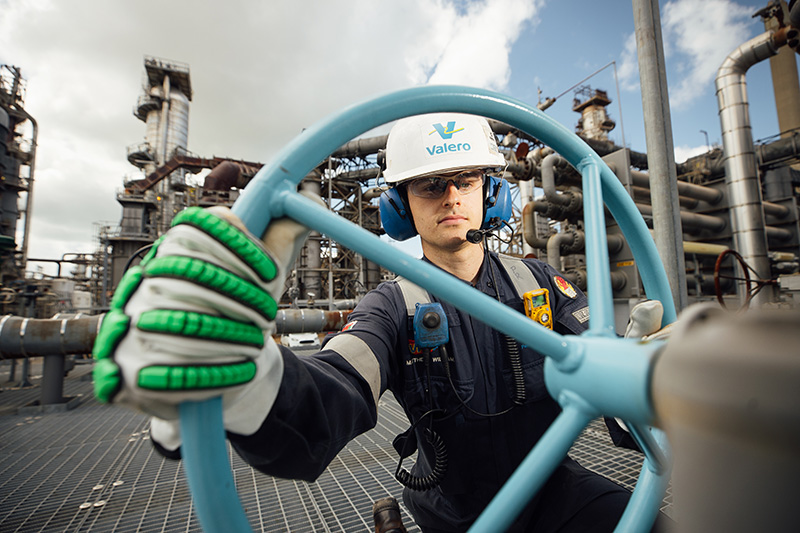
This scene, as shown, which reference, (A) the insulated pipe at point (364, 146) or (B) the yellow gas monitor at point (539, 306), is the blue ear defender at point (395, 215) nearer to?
(B) the yellow gas monitor at point (539, 306)

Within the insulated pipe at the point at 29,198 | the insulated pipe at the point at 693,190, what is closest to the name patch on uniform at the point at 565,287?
the insulated pipe at the point at 693,190

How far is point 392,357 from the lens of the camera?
35.9 inches

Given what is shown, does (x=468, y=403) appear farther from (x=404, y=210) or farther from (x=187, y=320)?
(x=187, y=320)

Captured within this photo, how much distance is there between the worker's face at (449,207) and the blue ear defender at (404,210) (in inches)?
1.7

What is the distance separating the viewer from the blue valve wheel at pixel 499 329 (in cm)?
34

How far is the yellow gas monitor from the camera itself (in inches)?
37.9

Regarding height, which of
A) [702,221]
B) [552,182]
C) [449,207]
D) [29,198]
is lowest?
[449,207]

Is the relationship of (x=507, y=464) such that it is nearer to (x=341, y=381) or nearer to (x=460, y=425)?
(x=460, y=425)

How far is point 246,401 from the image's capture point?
457 millimetres

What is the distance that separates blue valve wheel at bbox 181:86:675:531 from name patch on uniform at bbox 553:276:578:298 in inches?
19.3

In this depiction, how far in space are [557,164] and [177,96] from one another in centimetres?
1727

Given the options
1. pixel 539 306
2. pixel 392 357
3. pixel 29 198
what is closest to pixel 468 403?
pixel 392 357

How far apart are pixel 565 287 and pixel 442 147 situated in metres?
0.55

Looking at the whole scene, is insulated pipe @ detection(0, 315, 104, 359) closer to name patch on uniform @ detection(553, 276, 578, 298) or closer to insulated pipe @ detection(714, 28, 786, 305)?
name patch on uniform @ detection(553, 276, 578, 298)
